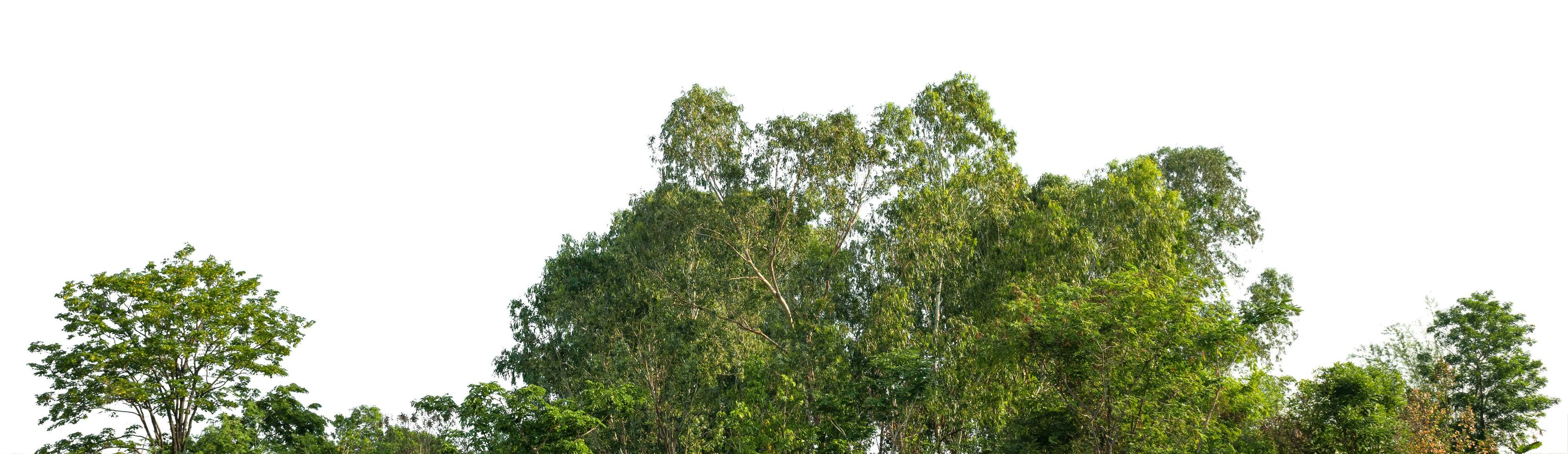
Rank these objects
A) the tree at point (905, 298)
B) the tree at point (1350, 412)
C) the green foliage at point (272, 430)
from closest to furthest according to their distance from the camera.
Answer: the tree at point (905, 298)
the tree at point (1350, 412)
the green foliage at point (272, 430)

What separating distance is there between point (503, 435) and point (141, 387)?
1172 cm

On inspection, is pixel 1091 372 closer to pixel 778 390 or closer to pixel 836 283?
pixel 778 390

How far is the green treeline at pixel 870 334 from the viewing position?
2164 cm

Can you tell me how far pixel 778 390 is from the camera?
88.6 feet

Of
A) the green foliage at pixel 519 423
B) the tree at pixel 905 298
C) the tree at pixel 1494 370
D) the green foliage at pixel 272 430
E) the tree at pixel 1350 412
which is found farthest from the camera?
the tree at pixel 1494 370

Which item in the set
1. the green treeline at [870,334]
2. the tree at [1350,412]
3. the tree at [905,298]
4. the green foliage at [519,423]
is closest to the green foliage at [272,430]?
the green treeline at [870,334]

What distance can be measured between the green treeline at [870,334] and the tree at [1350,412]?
68 millimetres

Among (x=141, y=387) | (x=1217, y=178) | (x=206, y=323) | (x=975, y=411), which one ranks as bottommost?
(x=975, y=411)

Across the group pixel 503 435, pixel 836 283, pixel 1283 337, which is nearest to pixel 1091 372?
pixel 836 283

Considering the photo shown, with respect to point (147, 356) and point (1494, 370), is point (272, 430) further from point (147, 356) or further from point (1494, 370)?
point (1494, 370)

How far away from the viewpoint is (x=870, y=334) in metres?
25.9

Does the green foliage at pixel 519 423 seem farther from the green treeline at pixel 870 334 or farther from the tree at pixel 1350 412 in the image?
the tree at pixel 1350 412

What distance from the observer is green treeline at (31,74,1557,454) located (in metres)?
21.6

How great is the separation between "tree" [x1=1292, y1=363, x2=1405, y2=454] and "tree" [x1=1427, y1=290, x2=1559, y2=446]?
49.1 feet
